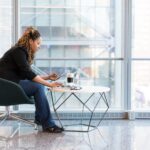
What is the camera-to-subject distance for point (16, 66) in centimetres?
409

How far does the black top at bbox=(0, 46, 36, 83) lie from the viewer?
13.2 ft

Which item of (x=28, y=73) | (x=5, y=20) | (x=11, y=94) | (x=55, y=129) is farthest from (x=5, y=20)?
(x=55, y=129)

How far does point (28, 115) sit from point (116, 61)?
1.37 m

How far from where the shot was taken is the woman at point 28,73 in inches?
159

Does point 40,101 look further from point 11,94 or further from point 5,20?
point 5,20

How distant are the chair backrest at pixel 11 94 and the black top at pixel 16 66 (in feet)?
0.57

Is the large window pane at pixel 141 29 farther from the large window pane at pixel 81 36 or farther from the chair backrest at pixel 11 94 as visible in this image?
the chair backrest at pixel 11 94

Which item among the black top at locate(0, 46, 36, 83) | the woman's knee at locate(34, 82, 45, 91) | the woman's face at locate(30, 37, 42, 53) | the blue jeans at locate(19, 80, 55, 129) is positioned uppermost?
the woman's face at locate(30, 37, 42, 53)

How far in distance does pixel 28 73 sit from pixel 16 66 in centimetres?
17

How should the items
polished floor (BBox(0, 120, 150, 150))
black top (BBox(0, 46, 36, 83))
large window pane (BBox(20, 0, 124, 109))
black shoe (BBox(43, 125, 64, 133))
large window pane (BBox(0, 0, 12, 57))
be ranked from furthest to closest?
large window pane (BBox(20, 0, 124, 109))
large window pane (BBox(0, 0, 12, 57))
black shoe (BBox(43, 125, 64, 133))
black top (BBox(0, 46, 36, 83))
polished floor (BBox(0, 120, 150, 150))

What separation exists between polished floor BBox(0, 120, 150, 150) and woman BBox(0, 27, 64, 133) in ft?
0.59

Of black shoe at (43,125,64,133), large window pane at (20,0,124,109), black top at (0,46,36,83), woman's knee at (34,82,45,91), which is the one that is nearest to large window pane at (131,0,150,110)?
large window pane at (20,0,124,109)

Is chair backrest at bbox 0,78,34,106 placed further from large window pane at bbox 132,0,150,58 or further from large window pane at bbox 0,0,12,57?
large window pane at bbox 132,0,150,58

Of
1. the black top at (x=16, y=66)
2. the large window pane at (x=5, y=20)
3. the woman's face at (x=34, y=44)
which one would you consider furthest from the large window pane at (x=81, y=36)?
the black top at (x=16, y=66)
